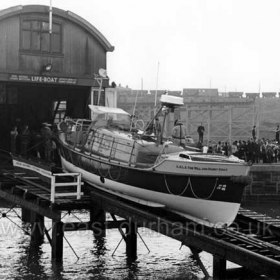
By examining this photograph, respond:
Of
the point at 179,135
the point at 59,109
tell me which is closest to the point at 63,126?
the point at 179,135

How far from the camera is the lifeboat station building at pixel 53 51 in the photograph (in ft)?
76.2

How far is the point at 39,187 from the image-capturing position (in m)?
19.5

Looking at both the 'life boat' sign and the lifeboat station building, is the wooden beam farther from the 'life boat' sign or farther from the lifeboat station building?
the lifeboat station building

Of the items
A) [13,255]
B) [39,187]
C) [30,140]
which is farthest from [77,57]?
[13,255]

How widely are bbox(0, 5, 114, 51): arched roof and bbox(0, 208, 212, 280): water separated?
7.81 m

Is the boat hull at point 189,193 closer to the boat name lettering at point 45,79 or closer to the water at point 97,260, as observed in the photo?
the water at point 97,260

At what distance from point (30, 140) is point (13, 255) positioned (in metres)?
6.69

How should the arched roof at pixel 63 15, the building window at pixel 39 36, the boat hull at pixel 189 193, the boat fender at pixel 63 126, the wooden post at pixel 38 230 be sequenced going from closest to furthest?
the boat hull at pixel 189 193, the wooden post at pixel 38 230, the boat fender at pixel 63 126, the arched roof at pixel 63 15, the building window at pixel 39 36

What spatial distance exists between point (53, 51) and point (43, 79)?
1.30 meters

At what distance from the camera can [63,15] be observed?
24047 mm

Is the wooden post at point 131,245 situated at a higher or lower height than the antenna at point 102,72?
lower

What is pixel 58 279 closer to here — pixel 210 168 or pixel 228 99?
pixel 210 168

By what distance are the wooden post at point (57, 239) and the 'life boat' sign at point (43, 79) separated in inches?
300

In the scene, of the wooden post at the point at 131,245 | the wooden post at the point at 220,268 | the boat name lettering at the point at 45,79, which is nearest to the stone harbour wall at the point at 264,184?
the boat name lettering at the point at 45,79
